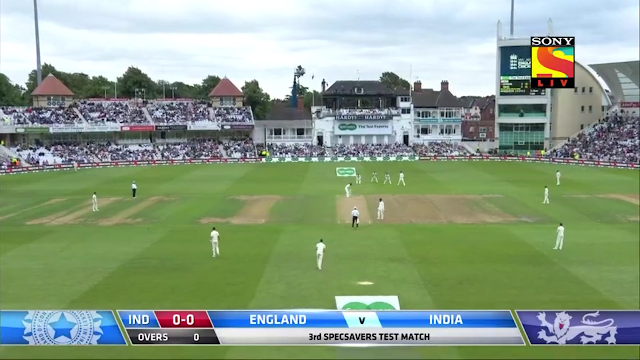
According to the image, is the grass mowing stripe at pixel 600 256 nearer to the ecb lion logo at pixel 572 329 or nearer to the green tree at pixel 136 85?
the ecb lion logo at pixel 572 329

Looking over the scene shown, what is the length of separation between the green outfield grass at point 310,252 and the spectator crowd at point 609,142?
67.4 ft

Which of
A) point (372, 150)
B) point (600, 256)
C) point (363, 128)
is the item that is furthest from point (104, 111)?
point (600, 256)

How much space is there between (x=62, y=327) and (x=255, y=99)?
77.6 m

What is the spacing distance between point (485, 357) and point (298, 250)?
10.5m

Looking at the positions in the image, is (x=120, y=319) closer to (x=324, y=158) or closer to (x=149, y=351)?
(x=149, y=351)

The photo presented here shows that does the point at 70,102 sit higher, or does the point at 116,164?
the point at 70,102

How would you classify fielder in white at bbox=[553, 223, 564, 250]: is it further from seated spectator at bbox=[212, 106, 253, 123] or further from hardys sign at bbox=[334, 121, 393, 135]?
seated spectator at bbox=[212, 106, 253, 123]

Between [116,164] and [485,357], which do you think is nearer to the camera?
[485,357]

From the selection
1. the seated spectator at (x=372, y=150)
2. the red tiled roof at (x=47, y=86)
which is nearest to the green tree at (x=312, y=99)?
the seated spectator at (x=372, y=150)

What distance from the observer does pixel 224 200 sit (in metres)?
33.2

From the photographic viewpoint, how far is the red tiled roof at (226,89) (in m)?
72.7

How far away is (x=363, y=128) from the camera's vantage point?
2835 inches

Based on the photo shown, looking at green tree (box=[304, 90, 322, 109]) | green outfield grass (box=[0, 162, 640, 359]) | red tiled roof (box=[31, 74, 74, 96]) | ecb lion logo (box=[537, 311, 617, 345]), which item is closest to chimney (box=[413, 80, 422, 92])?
green tree (box=[304, 90, 322, 109])

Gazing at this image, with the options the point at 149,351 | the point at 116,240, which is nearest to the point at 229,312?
the point at 149,351
